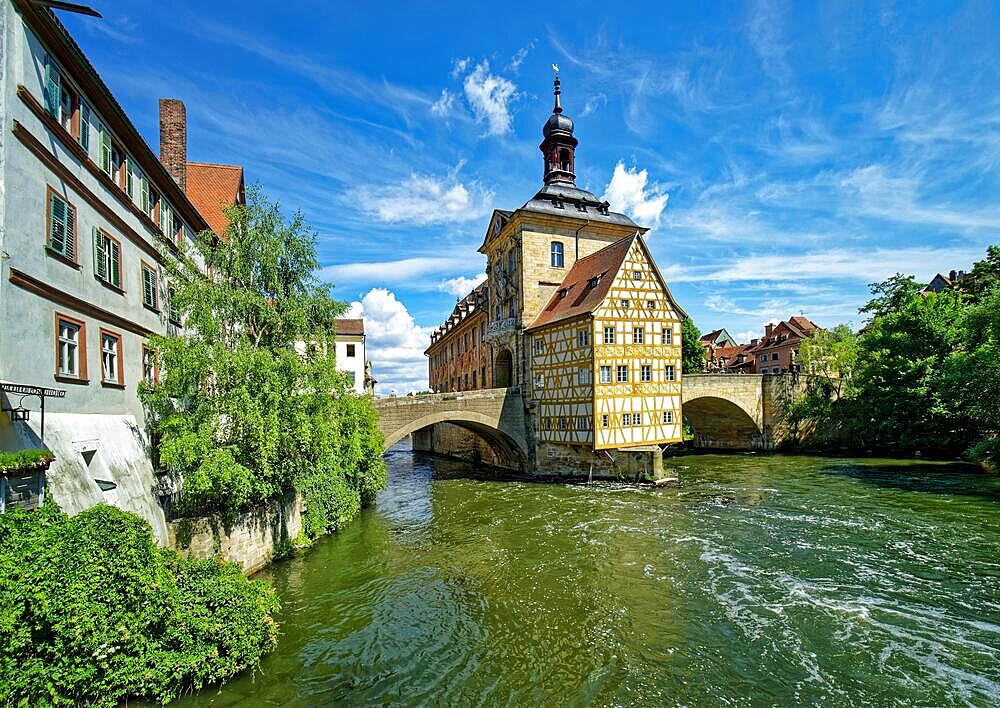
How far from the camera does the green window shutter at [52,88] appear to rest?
876cm

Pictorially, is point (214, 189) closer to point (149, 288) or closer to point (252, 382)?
point (149, 288)

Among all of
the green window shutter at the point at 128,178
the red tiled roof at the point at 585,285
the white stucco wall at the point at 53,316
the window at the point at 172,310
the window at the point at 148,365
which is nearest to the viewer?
the white stucco wall at the point at 53,316

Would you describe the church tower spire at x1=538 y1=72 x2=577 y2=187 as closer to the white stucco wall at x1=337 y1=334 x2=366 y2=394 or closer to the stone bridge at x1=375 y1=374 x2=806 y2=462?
the stone bridge at x1=375 y1=374 x2=806 y2=462

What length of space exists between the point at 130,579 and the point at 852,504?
72.5 feet

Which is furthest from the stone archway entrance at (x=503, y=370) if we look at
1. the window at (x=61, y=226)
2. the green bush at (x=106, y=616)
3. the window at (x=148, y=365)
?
the green bush at (x=106, y=616)

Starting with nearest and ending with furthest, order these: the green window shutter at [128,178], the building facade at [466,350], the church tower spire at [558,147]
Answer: the green window shutter at [128,178]
the church tower spire at [558,147]
the building facade at [466,350]

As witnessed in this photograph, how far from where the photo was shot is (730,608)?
10609mm

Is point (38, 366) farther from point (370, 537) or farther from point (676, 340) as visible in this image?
point (676, 340)

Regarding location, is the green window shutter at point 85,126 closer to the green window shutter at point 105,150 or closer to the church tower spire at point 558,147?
the green window shutter at point 105,150

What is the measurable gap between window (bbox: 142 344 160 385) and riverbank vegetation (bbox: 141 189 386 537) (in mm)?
206

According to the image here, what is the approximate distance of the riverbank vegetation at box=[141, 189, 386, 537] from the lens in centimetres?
1138

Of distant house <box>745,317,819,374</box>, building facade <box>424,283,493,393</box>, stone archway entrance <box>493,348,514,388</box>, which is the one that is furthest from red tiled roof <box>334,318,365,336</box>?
distant house <box>745,317,819,374</box>

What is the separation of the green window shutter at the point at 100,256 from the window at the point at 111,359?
114 cm

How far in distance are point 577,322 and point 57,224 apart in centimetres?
1949
